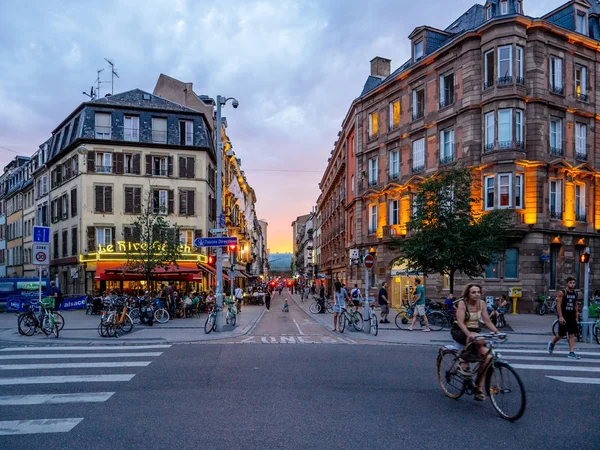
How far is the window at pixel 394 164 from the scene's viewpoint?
107 ft

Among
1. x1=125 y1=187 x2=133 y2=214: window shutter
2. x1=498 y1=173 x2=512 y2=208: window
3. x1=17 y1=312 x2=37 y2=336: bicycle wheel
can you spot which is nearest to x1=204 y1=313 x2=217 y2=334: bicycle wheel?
x1=17 y1=312 x2=37 y2=336: bicycle wheel

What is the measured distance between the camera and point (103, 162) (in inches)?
1404

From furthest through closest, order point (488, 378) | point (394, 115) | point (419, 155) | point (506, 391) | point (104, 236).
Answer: point (104, 236)
point (394, 115)
point (419, 155)
point (488, 378)
point (506, 391)

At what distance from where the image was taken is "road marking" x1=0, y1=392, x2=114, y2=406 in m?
7.18

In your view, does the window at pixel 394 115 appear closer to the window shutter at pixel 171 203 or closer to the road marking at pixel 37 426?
the window shutter at pixel 171 203

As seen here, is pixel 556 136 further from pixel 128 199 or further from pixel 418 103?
pixel 128 199

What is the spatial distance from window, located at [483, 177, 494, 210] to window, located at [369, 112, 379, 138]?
Answer: 35.6 feet

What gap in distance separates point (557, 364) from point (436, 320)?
859 cm

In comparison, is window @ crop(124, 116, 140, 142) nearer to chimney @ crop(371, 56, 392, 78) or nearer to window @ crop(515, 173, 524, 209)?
chimney @ crop(371, 56, 392, 78)

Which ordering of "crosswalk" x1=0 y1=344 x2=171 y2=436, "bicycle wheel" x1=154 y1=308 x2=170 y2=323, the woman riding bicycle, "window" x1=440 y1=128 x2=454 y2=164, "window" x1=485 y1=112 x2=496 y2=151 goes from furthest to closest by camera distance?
"window" x1=440 y1=128 x2=454 y2=164 → "window" x1=485 y1=112 x2=496 y2=151 → "bicycle wheel" x1=154 y1=308 x2=170 y2=323 → the woman riding bicycle → "crosswalk" x1=0 y1=344 x2=171 y2=436

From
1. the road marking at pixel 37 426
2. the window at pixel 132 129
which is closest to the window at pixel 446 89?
the window at pixel 132 129

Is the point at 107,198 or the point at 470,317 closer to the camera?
the point at 470,317

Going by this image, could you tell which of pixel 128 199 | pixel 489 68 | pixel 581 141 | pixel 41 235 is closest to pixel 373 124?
pixel 489 68

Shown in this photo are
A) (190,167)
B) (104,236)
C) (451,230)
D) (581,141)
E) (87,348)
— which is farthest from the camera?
(190,167)
